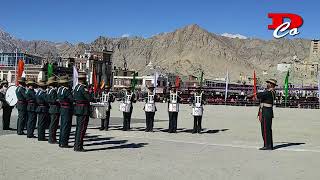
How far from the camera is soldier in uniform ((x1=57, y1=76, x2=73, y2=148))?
12.4 metres

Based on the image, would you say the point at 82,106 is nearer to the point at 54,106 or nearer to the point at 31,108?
the point at 54,106

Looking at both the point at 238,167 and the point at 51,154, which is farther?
the point at 51,154

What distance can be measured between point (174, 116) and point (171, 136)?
5.55 ft

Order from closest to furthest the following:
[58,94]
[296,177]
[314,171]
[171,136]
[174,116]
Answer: [296,177]
[314,171]
[58,94]
[171,136]
[174,116]

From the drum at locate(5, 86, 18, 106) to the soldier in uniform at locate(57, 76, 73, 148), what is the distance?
4.73 meters

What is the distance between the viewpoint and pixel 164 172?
9.20 m

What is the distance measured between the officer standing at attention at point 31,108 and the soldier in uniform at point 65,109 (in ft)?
7.56

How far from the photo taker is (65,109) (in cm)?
1256

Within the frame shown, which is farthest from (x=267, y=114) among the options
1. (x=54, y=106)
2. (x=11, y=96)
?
(x=11, y=96)

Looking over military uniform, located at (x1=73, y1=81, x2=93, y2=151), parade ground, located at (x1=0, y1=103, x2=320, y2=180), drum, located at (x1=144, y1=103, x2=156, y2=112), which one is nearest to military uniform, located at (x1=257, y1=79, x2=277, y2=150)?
parade ground, located at (x1=0, y1=103, x2=320, y2=180)

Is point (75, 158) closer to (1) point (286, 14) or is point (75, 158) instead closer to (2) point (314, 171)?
(2) point (314, 171)

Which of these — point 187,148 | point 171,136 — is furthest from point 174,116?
point 187,148

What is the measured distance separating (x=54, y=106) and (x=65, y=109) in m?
0.89

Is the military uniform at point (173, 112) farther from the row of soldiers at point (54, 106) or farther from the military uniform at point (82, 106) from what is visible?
the military uniform at point (82, 106)
